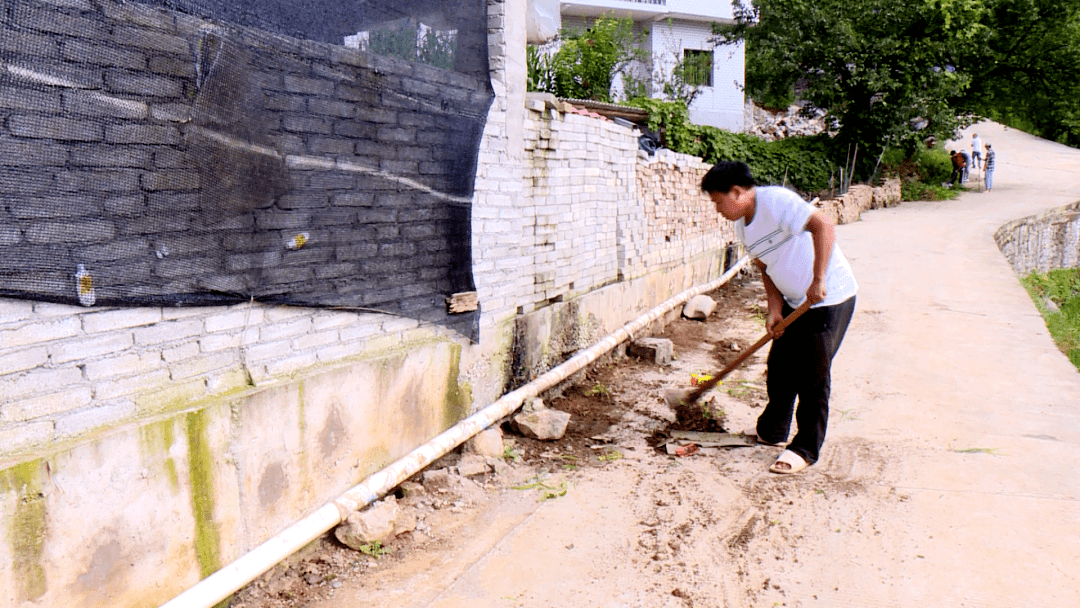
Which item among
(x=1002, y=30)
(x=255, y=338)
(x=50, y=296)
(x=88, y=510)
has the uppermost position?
(x=1002, y=30)

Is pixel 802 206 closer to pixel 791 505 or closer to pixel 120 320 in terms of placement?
pixel 791 505

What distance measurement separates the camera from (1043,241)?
17812mm

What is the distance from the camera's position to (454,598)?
9.48 ft

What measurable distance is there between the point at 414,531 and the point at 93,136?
6.78 feet

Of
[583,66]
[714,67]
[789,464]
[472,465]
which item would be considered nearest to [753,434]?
[789,464]

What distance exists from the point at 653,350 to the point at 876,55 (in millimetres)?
16840

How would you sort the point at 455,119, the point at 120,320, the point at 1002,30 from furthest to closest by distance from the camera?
the point at 1002,30, the point at 455,119, the point at 120,320

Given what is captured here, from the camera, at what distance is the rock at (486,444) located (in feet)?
13.7

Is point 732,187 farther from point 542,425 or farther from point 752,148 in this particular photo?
point 752,148

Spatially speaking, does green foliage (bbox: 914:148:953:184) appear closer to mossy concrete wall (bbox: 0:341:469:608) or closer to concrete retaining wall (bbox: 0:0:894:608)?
concrete retaining wall (bbox: 0:0:894:608)

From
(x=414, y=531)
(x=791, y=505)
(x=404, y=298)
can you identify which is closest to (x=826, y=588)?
(x=791, y=505)

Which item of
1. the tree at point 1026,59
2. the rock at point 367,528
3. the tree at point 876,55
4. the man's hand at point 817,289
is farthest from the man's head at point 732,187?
the tree at point 1026,59

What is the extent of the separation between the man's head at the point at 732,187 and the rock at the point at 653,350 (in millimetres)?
2590

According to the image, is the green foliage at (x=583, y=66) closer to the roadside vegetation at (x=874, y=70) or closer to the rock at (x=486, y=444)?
the roadside vegetation at (x=874, y=70)
